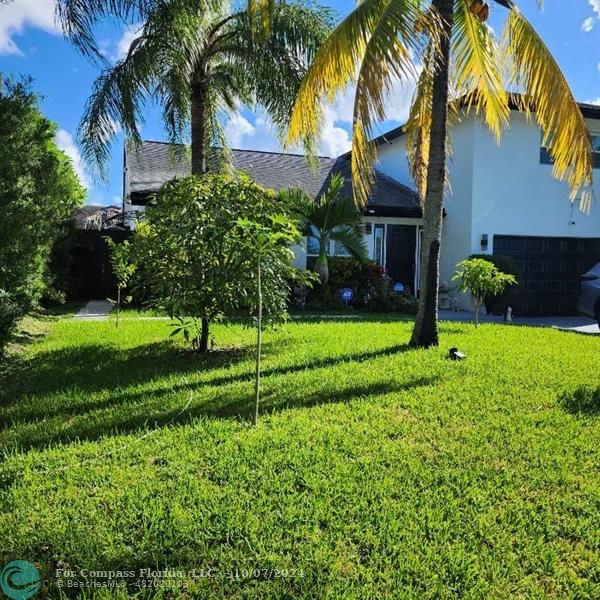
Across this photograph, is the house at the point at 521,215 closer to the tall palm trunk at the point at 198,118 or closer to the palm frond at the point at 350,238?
the palm frond at the point at 350,238

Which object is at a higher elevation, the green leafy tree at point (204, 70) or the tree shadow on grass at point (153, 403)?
the green leafy tree at point (204, 70)

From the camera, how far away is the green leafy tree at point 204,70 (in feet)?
32.7

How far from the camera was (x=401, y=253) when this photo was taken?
1748 cm

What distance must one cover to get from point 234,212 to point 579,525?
5076 mm

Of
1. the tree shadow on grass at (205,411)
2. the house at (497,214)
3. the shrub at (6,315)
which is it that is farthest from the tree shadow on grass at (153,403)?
the house at (497,214)

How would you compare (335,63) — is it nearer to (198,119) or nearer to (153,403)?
(153,403)

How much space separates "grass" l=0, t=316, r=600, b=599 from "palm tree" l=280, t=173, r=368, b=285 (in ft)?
23.6

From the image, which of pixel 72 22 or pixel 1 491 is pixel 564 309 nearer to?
pixel 72 22

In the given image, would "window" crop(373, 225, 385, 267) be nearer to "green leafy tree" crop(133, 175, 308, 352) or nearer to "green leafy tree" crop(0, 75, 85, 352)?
"green leafy tree" crop(133, 175, 308, 352)

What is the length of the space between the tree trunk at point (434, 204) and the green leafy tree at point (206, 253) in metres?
2.18

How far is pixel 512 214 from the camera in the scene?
15969mm

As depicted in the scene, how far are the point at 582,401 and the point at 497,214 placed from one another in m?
11.0

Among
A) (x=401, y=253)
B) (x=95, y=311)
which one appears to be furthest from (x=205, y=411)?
(x=401, y=253)

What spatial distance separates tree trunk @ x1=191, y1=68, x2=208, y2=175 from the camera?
442 inches
